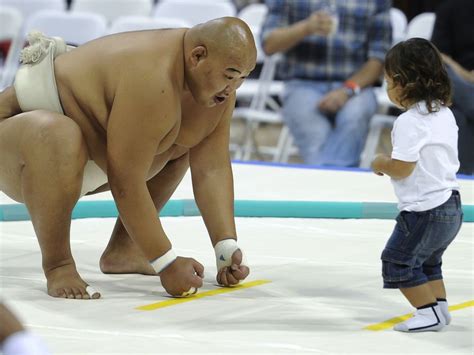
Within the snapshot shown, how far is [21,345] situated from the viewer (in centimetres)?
164

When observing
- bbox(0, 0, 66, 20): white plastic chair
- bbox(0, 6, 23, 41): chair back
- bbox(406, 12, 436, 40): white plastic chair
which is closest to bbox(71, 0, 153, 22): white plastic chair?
bbox(0, 0, 66, 20): white plastic chair

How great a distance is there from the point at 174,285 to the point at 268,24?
2.77 metres

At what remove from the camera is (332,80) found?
520 cm

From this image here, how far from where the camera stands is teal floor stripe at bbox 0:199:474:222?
12.5 ft

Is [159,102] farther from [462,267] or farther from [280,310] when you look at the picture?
[462,267]

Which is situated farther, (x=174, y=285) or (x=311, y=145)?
(x=311, y=145)

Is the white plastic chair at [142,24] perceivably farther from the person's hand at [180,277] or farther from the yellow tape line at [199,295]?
the person's hand at [180,277]

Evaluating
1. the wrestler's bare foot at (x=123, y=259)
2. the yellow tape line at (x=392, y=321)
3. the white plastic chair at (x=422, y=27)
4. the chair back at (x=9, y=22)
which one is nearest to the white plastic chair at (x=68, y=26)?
the chair back at (x=9, y=22)

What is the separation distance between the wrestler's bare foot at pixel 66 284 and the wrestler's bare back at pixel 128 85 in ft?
0.92

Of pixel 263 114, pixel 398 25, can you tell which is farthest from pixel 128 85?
pixel 398 25

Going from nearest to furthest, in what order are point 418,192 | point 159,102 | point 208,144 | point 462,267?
1. point 418,192
2. point 159,102
3. point 208,144
4. point 462,267

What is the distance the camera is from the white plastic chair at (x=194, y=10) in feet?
20.7

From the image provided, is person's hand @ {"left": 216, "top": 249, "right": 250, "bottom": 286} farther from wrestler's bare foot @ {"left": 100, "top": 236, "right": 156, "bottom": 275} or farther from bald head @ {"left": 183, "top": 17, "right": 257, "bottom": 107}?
bald head @ {"left": 183, "top": 17, "right": 257, "bottom": 107}

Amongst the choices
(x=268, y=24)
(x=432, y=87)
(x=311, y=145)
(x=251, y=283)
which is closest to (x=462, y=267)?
(x=251, y=283)
